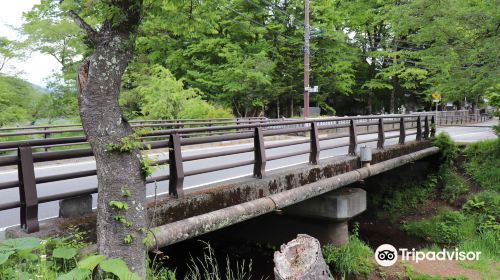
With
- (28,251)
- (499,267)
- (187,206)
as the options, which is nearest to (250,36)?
(499,267)

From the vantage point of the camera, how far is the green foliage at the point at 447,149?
15.8 m

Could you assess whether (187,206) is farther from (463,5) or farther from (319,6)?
(319,6)

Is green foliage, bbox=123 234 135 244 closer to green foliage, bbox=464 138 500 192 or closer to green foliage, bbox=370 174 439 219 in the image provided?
green foliage, bbox=370 174 439 219

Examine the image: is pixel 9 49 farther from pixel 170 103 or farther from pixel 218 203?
pixel 218 203

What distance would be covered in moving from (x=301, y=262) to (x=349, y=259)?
7.09m

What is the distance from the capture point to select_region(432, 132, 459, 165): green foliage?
1584 centimetres

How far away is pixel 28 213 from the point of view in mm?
4582

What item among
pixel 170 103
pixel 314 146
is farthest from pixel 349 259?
pixel 170 103

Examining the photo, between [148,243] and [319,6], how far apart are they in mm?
30899

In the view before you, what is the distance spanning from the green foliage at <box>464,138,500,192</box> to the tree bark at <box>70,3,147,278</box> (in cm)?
1352

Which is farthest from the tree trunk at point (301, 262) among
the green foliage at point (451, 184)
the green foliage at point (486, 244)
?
the green foliage at point (451, 184)

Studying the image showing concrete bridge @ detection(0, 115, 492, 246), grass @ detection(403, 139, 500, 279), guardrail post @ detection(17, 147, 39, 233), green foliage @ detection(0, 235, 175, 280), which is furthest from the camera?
grass @ detection(403, 139, 500, 279)

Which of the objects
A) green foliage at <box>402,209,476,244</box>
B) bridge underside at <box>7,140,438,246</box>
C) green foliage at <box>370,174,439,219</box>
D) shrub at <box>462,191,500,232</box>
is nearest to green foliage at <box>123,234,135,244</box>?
bridge underside at <box>7,140,438,246</box>

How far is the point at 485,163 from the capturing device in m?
15.2
